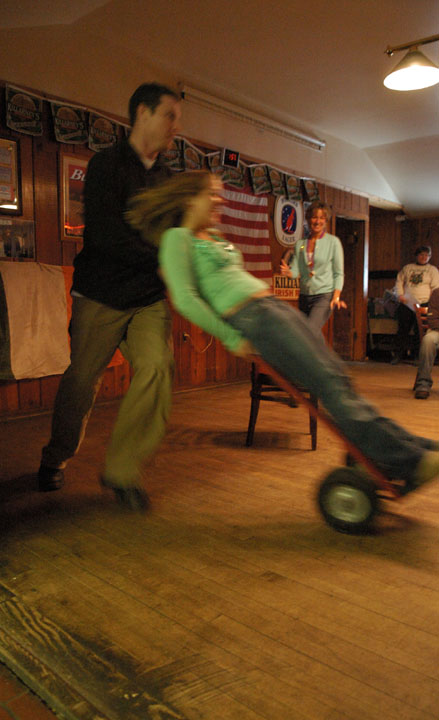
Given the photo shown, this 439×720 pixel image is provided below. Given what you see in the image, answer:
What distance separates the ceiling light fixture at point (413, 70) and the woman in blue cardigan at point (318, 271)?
113 centimetres

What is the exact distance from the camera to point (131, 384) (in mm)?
1972

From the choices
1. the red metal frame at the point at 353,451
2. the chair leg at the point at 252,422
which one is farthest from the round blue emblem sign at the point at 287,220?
the red metal frame at the point at 353,451

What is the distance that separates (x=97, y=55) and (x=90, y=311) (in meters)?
3.23

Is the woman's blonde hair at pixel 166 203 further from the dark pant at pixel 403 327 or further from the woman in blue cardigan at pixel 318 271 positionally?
the dark pant at pixel 403 327

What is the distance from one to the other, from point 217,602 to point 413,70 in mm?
4076

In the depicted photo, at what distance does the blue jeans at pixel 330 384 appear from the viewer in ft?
5.09

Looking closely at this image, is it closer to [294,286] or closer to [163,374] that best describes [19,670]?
[163,374]

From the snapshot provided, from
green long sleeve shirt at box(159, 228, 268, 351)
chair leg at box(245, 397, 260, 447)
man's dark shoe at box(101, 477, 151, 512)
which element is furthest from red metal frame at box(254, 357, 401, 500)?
chair leg at box(245, 397, 260, 447)

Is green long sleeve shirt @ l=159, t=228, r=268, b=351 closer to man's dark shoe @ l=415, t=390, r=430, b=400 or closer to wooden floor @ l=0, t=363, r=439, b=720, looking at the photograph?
wooden floor @ l=0, t=363, r=439, b=720

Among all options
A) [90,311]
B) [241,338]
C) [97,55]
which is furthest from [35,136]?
[241,338]

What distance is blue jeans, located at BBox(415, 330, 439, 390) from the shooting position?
492 centimetres

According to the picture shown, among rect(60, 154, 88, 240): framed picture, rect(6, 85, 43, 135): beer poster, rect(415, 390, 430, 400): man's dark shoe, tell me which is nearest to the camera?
rect(6, 85, 43, 135): beer poster

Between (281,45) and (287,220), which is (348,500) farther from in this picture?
(287,220)

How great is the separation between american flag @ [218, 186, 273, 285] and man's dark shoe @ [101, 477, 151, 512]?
3895 millimetres
